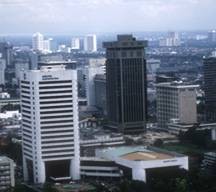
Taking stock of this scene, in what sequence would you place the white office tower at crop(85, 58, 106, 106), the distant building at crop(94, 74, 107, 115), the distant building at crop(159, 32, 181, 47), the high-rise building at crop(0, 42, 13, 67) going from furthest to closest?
1. the distant building at crop(159, 32, 181, 47)
2. the high-rise building at crop(0, 42, 13, 67)
3. the white office tower at crop(85, 58, 106, 106)
4. the distant building at crop(94, 74, 107, 115)

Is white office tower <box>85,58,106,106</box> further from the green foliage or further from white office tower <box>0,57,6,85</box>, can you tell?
the green foliage

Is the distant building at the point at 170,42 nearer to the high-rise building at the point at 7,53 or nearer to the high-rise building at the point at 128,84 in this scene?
the high-rise building at the point at 7,53

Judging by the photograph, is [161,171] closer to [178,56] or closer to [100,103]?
[100,103]

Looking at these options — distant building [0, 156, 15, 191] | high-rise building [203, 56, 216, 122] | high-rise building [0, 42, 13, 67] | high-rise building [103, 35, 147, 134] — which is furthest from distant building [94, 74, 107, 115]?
high-rise building [0, 42, 13, 67]

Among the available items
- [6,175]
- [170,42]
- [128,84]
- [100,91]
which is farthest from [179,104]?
Result: [170,42]

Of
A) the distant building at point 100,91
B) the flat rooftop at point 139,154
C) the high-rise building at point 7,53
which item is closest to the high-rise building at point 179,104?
→ the distant building at point 100,91

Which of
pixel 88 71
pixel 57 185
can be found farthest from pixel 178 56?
pixel 57 185
